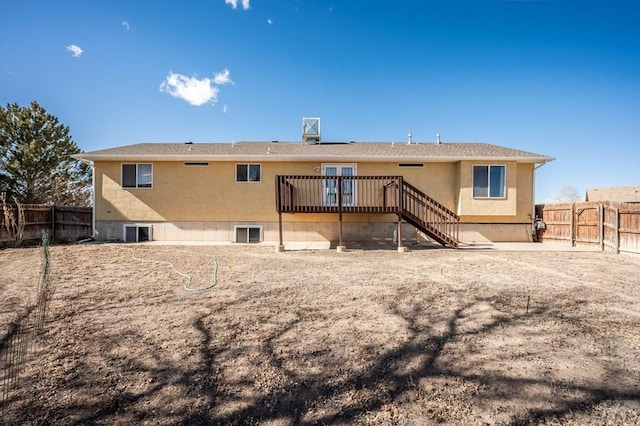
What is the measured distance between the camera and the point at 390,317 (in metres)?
3.62

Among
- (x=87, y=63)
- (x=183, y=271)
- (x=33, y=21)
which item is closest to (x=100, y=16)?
(x=33, y=21)

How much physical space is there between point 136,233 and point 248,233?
4635mm

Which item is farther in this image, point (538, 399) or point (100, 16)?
point (100, 16)

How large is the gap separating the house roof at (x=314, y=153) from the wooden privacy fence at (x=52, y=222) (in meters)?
2.74

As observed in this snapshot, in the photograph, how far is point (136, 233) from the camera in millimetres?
11367

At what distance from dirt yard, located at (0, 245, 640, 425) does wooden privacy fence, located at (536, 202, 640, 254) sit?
436cm

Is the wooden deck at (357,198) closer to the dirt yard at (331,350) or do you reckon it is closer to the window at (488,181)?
the window at (488,181)

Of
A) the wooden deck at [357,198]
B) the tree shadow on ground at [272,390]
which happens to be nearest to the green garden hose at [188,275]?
A: the tree shadow on ground at [272,390]

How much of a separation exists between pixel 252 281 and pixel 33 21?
10491 millimetres

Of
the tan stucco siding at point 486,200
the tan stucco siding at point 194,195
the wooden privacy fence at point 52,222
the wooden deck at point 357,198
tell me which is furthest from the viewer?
the tan stucco siding at point 194,195

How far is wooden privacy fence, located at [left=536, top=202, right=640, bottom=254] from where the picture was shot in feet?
26.8

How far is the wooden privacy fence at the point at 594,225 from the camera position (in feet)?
26.8

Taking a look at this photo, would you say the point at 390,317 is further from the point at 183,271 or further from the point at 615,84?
the point at 615,84

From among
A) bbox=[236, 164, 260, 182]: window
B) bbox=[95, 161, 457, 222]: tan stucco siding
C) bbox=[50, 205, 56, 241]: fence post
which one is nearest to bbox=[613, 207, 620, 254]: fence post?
bbox=[95, 161, 457, 222]: tan stucco siding
